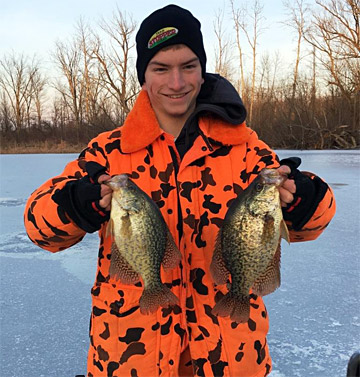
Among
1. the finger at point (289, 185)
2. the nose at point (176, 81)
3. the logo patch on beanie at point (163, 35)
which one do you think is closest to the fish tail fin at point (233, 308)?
the finger at point (289, 185)

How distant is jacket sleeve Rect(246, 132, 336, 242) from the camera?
1749 mm

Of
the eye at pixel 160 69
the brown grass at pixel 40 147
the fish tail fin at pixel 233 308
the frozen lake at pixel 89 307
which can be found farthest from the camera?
the brown grass at pixel 40 147

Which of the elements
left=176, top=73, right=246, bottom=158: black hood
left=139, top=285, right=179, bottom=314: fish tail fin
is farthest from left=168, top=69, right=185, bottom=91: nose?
left=139, top=285, right=179, bottom=314: fish tail fin

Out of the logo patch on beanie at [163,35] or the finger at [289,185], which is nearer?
the finger at [289,185]

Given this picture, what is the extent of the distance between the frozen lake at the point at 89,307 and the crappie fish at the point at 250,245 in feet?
4.15

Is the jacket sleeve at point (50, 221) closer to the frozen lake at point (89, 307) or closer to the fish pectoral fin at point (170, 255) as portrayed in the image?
the fish pectoral fin at point (170, 255)

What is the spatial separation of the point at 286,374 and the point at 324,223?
136 cm

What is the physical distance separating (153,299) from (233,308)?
13.3 inches

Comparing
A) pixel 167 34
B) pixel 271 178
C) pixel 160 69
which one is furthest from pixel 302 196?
pixel 167 34

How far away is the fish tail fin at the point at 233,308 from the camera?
66.5 inches

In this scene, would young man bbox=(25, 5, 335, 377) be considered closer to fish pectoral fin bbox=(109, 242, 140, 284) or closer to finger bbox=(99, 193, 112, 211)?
finger bbox=(99, 193, 112, 211)

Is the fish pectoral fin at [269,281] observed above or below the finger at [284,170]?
below

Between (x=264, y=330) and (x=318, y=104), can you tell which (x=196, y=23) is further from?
(x=318, y=104)

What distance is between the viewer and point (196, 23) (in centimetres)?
220
